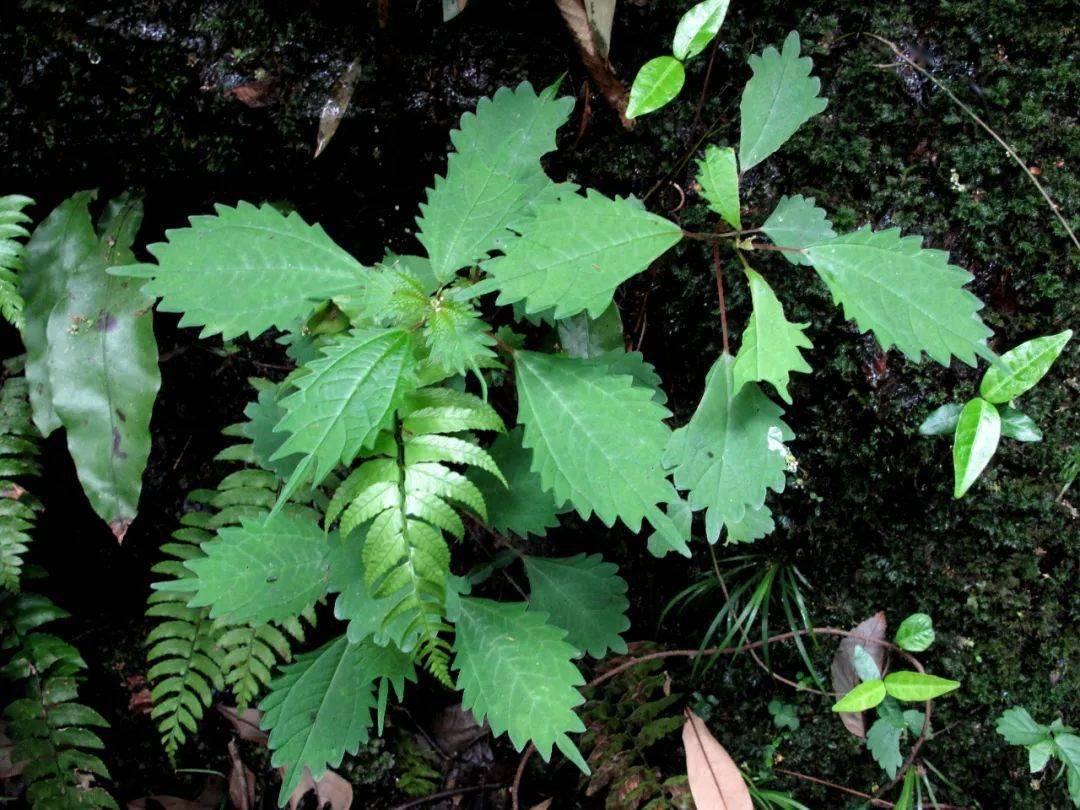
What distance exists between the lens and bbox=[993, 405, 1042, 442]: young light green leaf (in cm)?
196

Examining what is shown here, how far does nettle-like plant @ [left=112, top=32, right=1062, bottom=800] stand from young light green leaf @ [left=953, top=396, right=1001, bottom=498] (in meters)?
0.35

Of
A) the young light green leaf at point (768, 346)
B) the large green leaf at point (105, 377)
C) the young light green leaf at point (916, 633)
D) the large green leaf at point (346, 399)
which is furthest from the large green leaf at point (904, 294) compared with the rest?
the large green leaf at point (105, 377)

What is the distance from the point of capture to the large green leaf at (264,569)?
5.70ft

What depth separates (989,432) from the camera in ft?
6.18

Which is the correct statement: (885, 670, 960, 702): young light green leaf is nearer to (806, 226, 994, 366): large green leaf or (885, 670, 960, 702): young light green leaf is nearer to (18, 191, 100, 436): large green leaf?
(806, 226, 994, 366): large green leaf

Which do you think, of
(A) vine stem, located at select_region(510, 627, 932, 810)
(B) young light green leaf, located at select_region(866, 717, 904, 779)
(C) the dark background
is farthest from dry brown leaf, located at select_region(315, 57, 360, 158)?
(B) young light green leaf, located at select_region(866, 717, 904, 779)

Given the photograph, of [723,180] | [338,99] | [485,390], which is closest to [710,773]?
[485,390]

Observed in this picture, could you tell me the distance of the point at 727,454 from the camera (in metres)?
1.70

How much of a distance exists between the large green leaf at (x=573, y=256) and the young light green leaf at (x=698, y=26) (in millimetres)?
526

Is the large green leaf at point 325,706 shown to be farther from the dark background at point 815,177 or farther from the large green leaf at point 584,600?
the dark background at point 815,177

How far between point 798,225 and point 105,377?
194cm

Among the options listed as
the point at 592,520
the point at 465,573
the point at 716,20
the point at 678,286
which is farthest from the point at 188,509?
the point at 716,20

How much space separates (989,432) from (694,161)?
3.46 ft

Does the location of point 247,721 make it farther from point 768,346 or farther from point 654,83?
point 654,83
